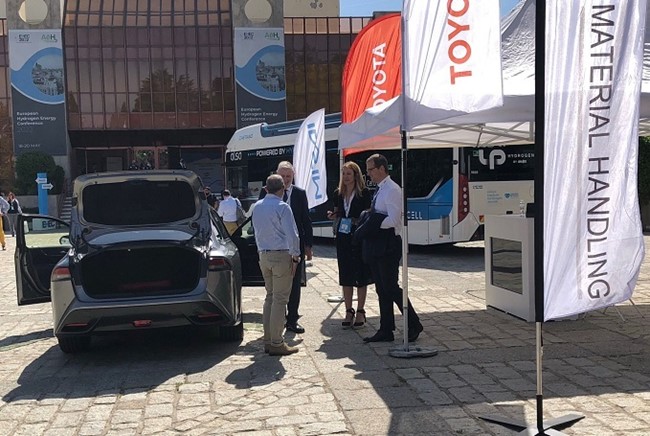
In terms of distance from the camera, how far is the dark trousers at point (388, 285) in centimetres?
654

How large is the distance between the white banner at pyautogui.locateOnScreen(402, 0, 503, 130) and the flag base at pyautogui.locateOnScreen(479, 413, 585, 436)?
224cm

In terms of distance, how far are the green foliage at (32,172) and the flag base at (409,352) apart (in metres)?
34.5

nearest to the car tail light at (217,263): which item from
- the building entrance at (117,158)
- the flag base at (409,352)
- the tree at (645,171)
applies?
the flag base at (409,352)

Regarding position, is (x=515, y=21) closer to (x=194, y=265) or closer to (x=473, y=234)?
(x=194, y=265)

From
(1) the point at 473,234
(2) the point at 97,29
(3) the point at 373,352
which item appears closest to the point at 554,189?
(3) the point at 373,352

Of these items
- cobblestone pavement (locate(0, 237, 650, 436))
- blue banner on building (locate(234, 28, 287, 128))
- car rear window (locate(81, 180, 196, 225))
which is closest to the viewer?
cobblestone pavement (locate(0, 237, 650, 436))

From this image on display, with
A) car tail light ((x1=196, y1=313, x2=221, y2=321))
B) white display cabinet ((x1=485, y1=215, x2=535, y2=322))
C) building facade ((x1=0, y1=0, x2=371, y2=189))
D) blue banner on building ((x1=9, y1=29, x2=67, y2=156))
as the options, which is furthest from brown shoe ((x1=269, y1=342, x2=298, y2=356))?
blue banner on building ((x1=9, y1=29, x2=67, y2=156))

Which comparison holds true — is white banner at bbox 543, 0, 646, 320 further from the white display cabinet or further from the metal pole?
the white display cabinet

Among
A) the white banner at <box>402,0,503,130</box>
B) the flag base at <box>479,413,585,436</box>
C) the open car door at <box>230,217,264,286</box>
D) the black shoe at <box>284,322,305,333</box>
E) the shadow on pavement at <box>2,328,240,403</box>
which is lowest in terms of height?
the shadow on pavement at <box>2,328,240,403</box>

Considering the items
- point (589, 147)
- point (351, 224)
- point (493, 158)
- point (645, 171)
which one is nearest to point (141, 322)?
point (351, 224)

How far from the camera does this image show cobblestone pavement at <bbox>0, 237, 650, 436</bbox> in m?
4.55

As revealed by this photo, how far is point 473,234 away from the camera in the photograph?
559 inches

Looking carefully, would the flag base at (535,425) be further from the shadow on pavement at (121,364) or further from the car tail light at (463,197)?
the car tail light at (463,197)

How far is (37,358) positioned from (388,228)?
371cm
